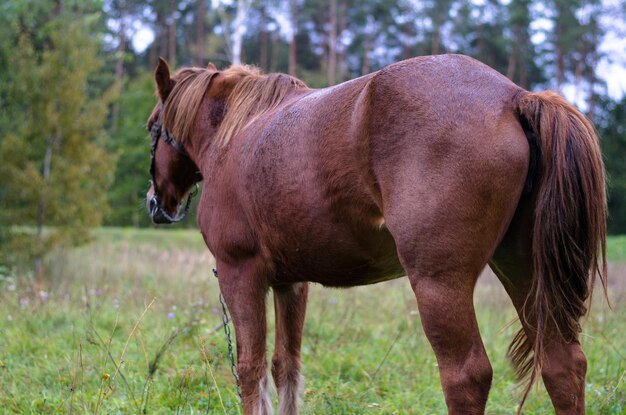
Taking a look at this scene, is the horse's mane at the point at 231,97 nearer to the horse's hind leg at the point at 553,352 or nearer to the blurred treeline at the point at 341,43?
the horse's hind leg at the point at 553,352

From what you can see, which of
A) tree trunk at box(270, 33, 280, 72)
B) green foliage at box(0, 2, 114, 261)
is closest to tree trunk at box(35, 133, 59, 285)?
green foliage at box(0, 2, 114, 261)

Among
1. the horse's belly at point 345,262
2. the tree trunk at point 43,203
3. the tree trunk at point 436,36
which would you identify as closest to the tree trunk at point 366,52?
the tree trunk at point 436,36

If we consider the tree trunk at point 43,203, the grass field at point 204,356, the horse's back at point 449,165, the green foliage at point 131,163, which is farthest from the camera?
the green foliage at point 131,163

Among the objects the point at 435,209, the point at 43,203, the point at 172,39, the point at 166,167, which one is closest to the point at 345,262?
the point at 435,209

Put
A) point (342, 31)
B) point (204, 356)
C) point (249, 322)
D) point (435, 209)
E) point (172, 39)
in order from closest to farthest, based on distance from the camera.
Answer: point (435, 209), point (249, 322), point (204, 356), point (342, 31), point (172, 39)

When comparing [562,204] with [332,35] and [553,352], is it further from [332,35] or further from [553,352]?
[332,35]

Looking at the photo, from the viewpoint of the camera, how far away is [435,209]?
220cm

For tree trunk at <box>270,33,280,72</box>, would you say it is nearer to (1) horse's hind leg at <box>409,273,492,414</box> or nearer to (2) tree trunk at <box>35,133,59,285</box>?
(2) tree trunk at <box>35,133,59,285</box>

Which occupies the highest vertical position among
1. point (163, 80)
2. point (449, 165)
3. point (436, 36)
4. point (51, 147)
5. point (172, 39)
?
point (449, 165)

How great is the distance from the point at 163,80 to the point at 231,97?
1.95 ft

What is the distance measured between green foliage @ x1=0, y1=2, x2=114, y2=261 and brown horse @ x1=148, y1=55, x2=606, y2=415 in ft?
27.0

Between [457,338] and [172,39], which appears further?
[172,39]

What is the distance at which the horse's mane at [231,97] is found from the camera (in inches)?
135

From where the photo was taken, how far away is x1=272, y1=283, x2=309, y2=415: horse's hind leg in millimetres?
3592
